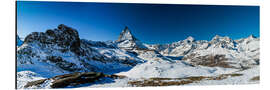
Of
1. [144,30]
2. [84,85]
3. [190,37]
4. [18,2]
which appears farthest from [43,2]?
[190,37]

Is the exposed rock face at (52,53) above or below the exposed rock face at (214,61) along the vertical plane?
above

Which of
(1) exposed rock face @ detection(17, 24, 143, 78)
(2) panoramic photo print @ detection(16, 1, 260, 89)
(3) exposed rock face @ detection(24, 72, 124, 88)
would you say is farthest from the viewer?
(1) exposed rock face @ detection(17, 24, 143, 78)

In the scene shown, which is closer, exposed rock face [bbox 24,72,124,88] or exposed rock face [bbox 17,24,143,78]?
exposed rock face [bbox 24,72,124,88]

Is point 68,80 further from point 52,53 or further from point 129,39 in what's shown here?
point 129,39

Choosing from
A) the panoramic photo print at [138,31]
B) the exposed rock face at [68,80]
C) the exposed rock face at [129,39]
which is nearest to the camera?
the exposed rock face at [68,80]

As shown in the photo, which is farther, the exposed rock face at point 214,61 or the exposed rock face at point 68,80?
the exposed rock face at point 214,61

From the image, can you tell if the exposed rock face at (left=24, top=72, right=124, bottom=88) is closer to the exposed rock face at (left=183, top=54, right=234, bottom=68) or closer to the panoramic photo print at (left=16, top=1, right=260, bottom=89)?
the panoramic photo print at (left=16, top=1, right=260, bottom=89)

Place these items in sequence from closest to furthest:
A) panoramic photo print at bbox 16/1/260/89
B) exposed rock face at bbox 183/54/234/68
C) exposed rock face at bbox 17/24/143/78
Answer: panoramic photo print at bbox 16/1/260/89
exposed rock face at bbox 17/24/143/78
exposed rock face at bbox 183/54/234/68

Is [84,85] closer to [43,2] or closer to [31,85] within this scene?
[31,85]

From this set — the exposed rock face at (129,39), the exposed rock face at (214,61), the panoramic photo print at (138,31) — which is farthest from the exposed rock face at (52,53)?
the exposed rock face at (214,61)

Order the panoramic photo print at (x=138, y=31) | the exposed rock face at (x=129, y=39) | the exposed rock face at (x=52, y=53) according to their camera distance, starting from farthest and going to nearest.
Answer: the exposed rock face at (x=129, y=39)
the exposed rock face at (x=52, y=53)
the panoramic photo print at (x=138, y=31)

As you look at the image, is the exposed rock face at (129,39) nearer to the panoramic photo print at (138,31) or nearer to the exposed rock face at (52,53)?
the panoramic photo print at (138,31)

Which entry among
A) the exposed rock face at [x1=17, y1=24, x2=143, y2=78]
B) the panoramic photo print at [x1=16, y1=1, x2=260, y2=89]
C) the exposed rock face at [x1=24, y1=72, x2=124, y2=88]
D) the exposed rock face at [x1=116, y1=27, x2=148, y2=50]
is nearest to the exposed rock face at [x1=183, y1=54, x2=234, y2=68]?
the panoramic photo print at [x1=16, y1=1, x2=260, y2=89]
